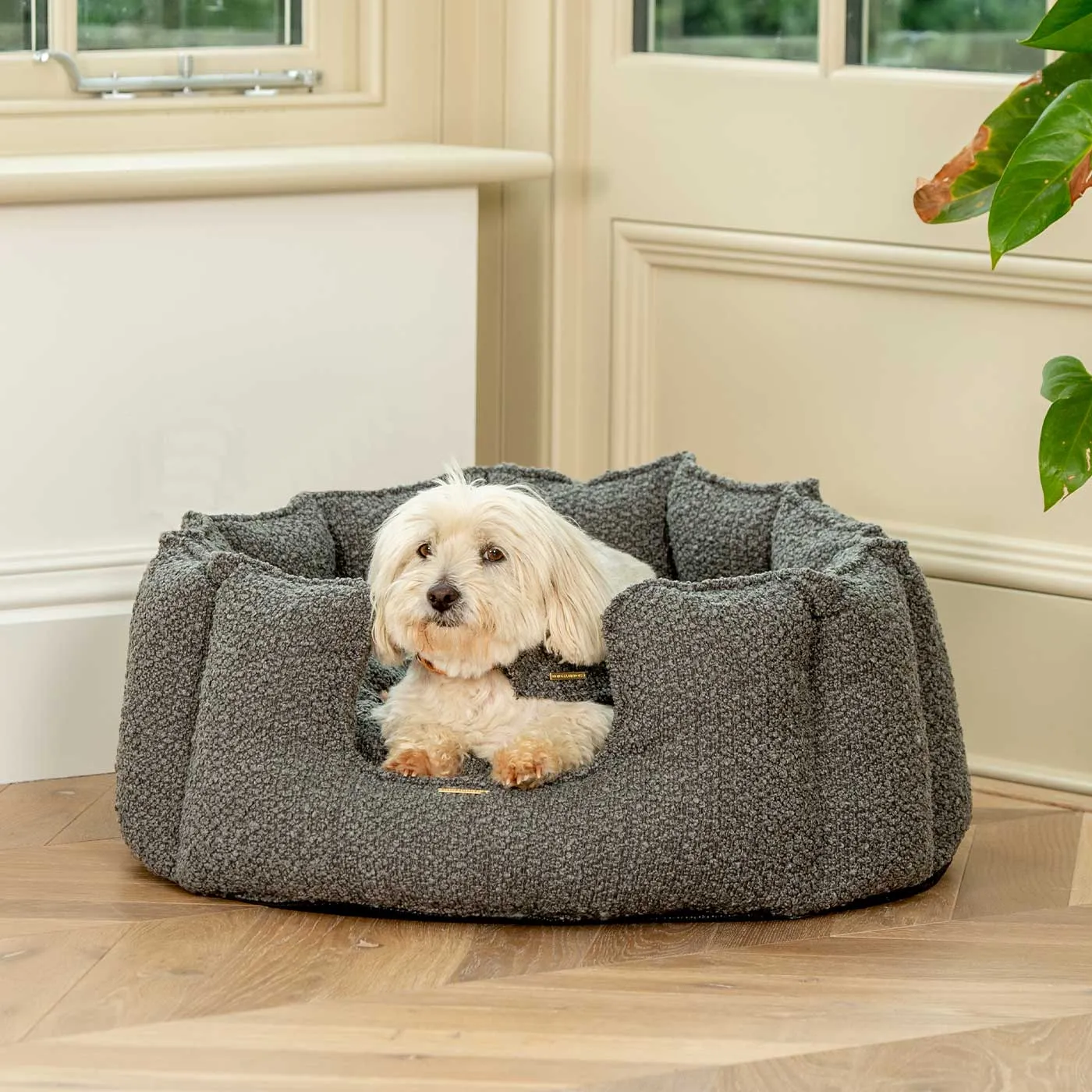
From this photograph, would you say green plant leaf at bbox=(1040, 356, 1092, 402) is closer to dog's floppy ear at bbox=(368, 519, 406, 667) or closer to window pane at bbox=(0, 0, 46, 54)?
dog's floppy ear at bbox=(368, 519, 406, 667)

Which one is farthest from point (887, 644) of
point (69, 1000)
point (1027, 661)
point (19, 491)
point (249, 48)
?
point (249, 48)

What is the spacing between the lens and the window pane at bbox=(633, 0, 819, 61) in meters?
2.66

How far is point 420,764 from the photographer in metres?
2.04

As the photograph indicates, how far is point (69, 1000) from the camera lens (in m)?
1.79

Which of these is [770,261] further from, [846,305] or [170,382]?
[170,382]

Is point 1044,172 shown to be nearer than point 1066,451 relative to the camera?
Yes

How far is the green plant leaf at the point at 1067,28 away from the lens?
181 centimetres

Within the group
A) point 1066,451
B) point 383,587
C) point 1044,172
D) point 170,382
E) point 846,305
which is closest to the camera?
point 1044,172

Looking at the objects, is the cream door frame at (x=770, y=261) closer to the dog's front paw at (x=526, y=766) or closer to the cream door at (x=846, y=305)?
the cream door at (x=846, y=305)

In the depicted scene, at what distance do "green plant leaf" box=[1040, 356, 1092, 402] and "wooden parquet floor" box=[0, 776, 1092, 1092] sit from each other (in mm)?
593

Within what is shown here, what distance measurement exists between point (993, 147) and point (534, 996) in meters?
1.06

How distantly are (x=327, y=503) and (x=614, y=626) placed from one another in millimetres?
583

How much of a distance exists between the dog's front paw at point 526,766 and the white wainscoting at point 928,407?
A: 83 cm

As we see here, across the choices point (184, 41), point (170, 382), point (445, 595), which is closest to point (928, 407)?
point (445, 595)
